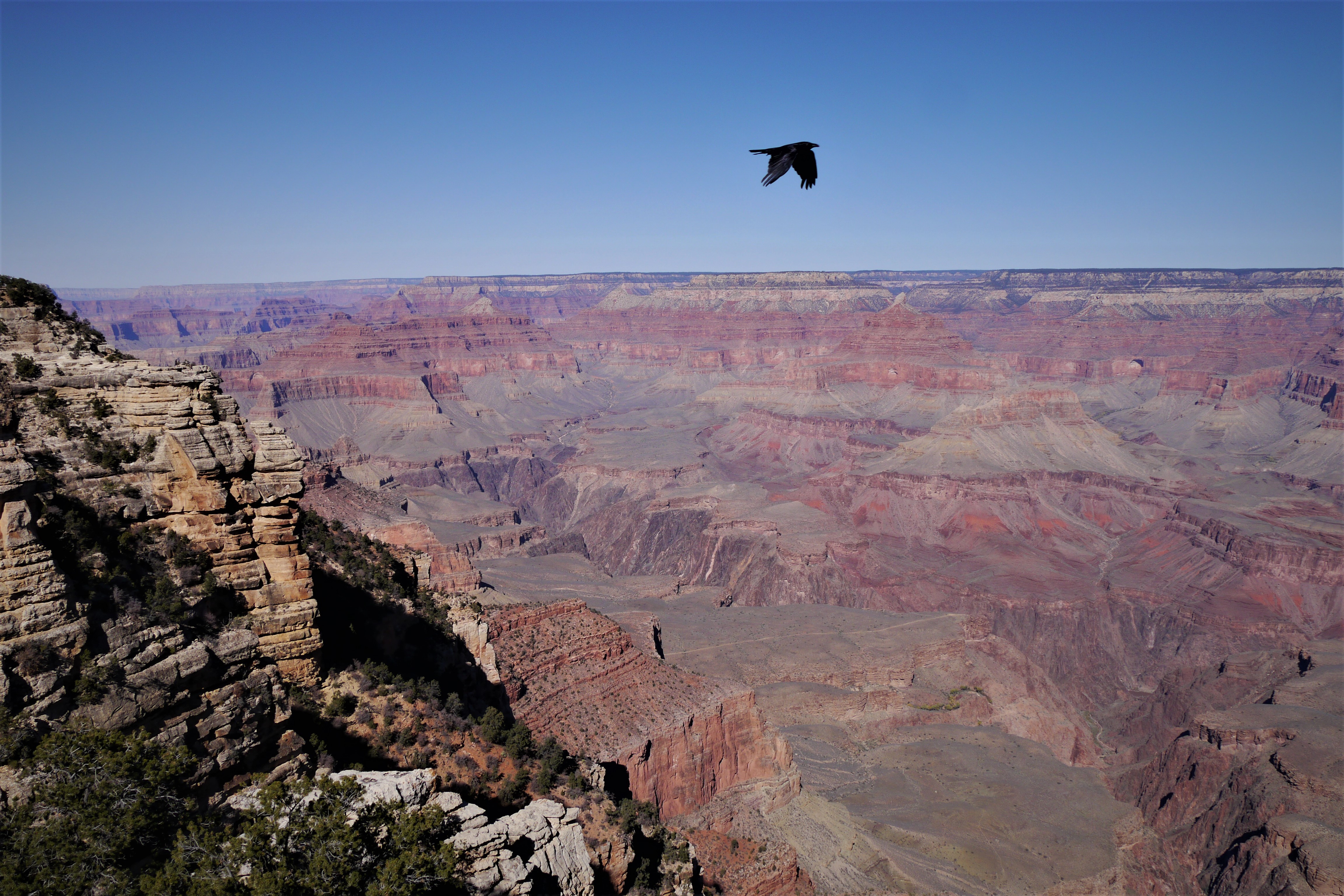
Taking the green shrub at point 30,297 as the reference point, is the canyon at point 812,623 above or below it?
below

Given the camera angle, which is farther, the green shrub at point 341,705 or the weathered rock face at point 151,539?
the green shrub at point 341,705

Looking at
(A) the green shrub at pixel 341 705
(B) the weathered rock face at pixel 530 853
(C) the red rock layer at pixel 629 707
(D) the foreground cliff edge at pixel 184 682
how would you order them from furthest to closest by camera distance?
(C) the red rock layer at pixel 629 707, (A) the green shrub at pixel 341 705, (B) the weathered rock face at pixel 530 853, (D) the foreground cliff edge at pixel 184 682

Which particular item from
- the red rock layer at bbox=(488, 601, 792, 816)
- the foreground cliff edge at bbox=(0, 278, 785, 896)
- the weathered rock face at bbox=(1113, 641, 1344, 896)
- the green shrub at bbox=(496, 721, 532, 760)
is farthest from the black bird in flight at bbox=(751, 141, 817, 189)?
the weathered rock face at bbox=(1113, 641, 1344, 896)

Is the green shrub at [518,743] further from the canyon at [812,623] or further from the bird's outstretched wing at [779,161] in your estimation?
the bird's outstretched wing at [779,161]

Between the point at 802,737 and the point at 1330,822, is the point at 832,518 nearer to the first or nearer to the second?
the point at 802,737

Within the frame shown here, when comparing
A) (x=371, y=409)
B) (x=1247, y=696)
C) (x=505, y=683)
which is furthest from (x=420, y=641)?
(x=371, y=409)

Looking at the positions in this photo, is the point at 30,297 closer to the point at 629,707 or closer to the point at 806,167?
the point at 806,167

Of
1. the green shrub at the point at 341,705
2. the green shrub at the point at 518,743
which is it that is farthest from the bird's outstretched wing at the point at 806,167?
the green shrub at the point at 518,743
